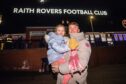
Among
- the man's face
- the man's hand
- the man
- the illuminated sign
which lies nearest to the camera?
the man

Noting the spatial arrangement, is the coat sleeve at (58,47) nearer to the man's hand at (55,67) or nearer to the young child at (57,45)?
the young child at (57,45)

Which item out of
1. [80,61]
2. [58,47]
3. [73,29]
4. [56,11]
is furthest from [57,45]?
[56,11]

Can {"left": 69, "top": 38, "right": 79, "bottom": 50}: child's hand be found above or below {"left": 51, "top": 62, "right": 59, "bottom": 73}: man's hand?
above

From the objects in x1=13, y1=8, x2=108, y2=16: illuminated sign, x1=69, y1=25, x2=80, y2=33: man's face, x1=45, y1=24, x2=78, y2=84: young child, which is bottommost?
x1=45, y1=24, x2=78, y2=84: young child

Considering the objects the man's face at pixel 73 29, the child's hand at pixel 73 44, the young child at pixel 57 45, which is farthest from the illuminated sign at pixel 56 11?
the child's hand at pixel 73 44

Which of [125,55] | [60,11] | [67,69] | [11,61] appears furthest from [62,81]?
[60,11]

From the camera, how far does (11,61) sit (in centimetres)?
1131

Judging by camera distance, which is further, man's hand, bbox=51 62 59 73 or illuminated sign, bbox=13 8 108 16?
illuminated sign, bbox=13 8 108 16

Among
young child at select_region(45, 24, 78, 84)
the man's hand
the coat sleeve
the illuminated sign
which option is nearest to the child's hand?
young child at select_region(45, 24, 78, 84)

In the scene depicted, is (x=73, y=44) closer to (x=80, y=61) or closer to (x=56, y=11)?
(x=80, y=61)

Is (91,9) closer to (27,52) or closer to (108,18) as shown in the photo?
(108,18)

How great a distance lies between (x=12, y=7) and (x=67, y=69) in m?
25.4

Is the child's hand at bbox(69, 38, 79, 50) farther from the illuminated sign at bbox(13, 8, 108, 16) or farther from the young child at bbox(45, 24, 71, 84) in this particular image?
the illuminated sign at bbox(13, 8, 108, 16)

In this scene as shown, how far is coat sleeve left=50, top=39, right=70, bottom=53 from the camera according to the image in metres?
3.01
